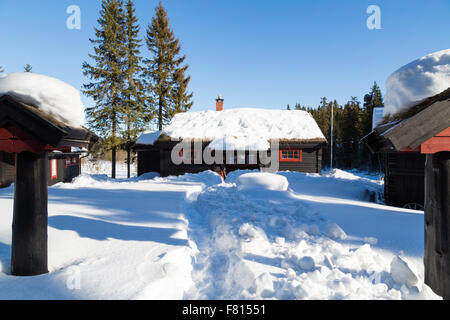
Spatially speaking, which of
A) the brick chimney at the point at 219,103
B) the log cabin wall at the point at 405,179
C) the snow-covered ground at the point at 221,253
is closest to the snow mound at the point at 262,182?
the snow-covered ground at the point at 221,253

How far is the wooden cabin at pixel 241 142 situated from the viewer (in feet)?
50.2

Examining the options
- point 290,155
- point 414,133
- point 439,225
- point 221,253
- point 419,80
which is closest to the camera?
point 414,133

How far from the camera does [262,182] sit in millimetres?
9203

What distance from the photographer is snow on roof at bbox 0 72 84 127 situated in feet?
8.46

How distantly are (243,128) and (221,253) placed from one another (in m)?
Answer: 13.7

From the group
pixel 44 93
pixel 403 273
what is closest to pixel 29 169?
pixel 44 93

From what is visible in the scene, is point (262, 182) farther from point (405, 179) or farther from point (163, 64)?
point (163, 64)

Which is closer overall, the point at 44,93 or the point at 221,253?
the point at 44,93

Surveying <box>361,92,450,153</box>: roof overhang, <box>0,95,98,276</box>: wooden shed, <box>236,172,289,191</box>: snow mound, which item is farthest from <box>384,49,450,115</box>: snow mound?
<box>236,172,289,191</box>: snow mound

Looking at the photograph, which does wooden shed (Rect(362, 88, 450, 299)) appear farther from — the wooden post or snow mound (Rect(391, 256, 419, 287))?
snow mound (Rect(391, 256, 419, 287))

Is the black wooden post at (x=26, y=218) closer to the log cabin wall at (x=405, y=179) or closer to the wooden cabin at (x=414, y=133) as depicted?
the wooden cabin at (x=414, y=133)

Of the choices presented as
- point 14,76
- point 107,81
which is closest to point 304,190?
point 14,76

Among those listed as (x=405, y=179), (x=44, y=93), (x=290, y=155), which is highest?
(x=44, y=93)

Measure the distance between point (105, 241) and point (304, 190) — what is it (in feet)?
24.9
